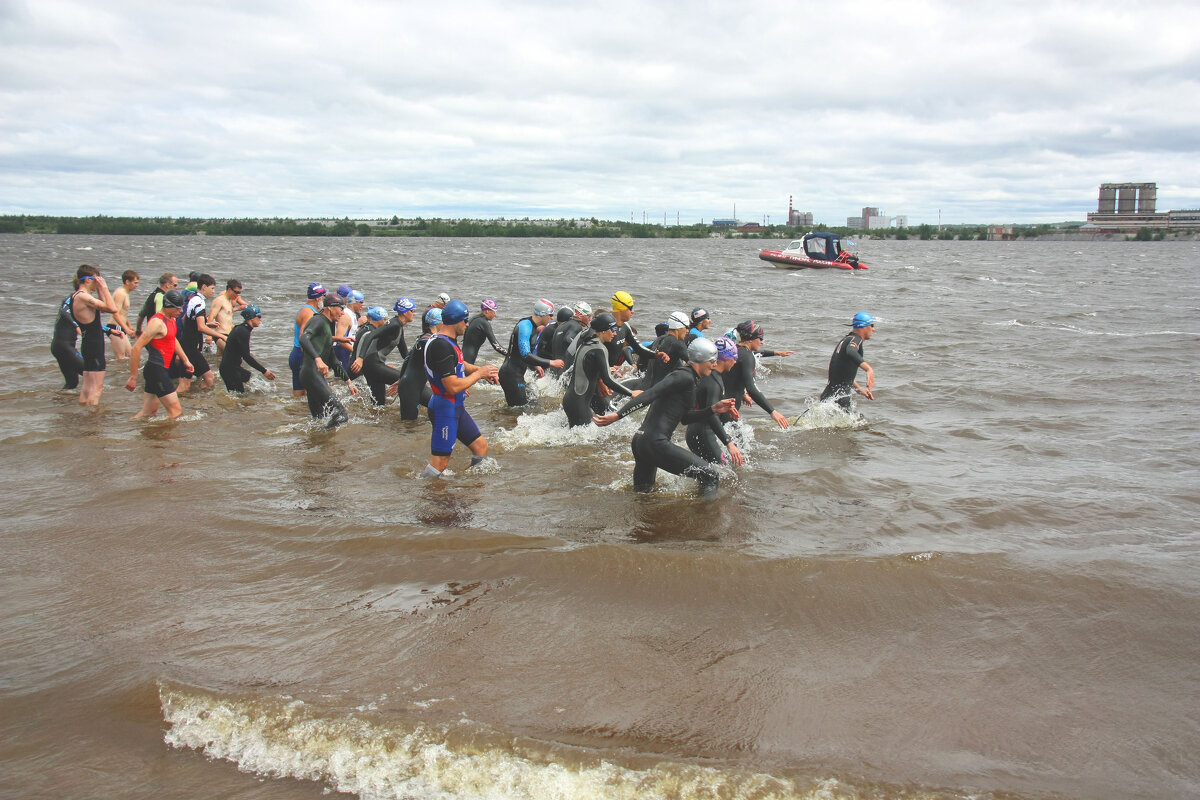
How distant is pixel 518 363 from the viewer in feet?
37.9

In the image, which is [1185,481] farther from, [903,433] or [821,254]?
[821,254]

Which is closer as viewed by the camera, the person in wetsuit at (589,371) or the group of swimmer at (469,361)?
the group of swimmer at (469,361)

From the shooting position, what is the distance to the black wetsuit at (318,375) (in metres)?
9.70

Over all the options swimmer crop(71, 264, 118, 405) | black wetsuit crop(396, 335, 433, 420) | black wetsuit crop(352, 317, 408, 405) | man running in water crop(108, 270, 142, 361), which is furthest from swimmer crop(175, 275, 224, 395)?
black wetsuit crop(396, 335, 433, 420)

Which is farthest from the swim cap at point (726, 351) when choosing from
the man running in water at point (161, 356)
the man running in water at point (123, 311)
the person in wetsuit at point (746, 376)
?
the man running in water at point (123, 311)

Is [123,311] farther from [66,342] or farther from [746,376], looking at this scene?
[746,376]

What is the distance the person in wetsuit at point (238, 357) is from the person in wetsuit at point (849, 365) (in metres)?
8.55

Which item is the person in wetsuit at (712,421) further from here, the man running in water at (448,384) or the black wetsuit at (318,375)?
the black wetsuit at (318,375)

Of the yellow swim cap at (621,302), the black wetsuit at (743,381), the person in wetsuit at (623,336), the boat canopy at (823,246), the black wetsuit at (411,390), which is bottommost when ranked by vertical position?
the black wetsuit at (411,390)

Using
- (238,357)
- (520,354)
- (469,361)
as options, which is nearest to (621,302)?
(520,354)

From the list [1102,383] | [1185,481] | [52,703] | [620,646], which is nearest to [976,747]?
[620,646]

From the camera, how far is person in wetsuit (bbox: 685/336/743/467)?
7281 mm

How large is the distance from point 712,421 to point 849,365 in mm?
4422

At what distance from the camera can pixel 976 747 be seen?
4.18 m
